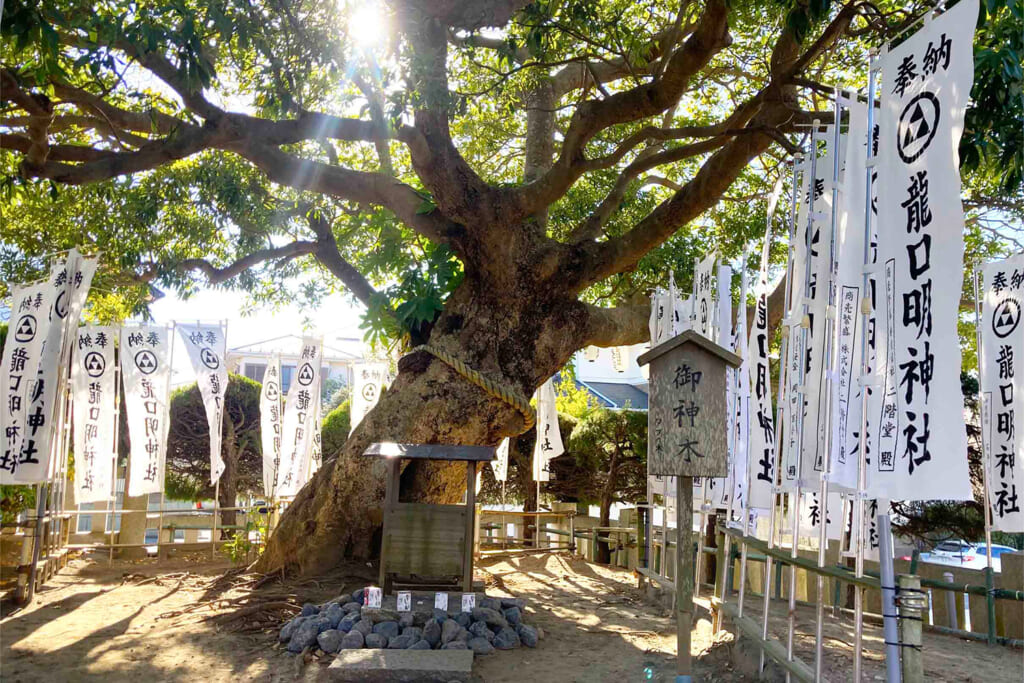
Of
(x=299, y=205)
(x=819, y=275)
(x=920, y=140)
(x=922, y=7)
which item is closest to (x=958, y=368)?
(x=920, y=140)

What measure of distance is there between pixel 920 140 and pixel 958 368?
109 centimetres

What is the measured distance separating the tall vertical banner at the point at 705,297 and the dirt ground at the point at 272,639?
9.58 ft

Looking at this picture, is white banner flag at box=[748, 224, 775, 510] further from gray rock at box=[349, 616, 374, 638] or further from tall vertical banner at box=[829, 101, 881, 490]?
gray rock at box=[349, 616, 374, 638]

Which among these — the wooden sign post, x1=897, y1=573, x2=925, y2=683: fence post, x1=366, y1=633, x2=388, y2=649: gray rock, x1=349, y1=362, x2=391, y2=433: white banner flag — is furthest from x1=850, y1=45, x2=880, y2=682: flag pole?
x1=349, y1=362, x2=391, y2=433: white banner flag

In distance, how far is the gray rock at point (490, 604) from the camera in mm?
7041

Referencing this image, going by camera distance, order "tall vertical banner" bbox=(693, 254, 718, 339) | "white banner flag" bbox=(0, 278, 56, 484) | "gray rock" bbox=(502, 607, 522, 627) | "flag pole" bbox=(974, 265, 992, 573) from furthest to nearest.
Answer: "tall vertical banner" bbox=(693, 254, 718, 339) → "white banner flag" bbox=(0, 278, 56, 484) → "gray rock" bbox=(502, 607, 522, 627) → "flag pole" bbox=(974, 265, 992, 573)

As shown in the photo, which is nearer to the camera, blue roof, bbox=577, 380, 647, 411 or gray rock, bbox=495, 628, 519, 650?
gray rock, bbox=495, 628, 519, 650

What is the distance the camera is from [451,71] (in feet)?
34.9

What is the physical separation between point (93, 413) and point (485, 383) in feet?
17.1

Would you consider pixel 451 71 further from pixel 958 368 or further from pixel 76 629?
pixel 958 368

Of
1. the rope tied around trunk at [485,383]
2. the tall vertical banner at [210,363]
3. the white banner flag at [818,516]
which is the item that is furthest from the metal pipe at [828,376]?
the tall vertical banner at [210,363]

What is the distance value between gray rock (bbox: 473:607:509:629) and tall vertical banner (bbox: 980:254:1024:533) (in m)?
4.27

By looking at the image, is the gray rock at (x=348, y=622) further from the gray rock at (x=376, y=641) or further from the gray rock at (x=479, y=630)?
the gray rock at (x=479, y=630)

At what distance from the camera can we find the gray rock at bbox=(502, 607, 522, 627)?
7.02 meters
